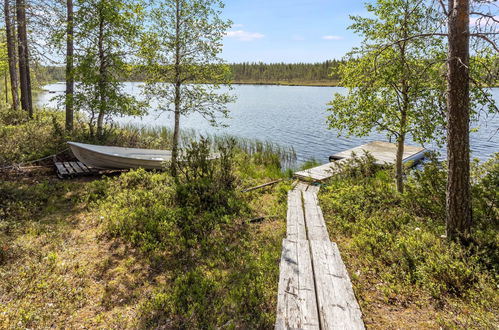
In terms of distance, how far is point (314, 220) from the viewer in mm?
5875

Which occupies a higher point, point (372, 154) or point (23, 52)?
point (23, 52)

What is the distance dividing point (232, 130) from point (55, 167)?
44.2 feet

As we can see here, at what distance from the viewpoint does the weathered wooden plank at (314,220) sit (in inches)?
202

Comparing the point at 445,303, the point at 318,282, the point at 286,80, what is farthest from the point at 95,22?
the point at 286,80

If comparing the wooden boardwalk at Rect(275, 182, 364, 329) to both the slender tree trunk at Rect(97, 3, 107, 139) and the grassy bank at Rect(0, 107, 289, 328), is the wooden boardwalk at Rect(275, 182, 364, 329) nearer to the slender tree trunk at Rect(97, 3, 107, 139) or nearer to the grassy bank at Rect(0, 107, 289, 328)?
the grassy bank at Rect(0, 107, 289, 328)

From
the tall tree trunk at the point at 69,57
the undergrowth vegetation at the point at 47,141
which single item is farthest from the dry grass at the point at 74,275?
the tall tree trunk at the point at 69,57

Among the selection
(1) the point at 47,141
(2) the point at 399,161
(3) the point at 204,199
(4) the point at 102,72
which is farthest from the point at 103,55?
(2) the point at 399,161

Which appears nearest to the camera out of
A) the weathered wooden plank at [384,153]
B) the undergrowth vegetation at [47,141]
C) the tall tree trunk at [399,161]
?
the tall tree trunk at [399,161]

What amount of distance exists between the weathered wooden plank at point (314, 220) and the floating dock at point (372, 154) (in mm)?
2153

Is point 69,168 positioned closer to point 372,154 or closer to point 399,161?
point 399,161

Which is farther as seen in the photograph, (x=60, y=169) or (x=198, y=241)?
(x=60, y=169)

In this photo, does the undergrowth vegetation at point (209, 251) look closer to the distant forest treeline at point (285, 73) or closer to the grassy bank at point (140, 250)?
the grassy bank at point (140, 250)

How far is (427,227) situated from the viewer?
5.34 meters

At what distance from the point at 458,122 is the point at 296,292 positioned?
369 centimetres
